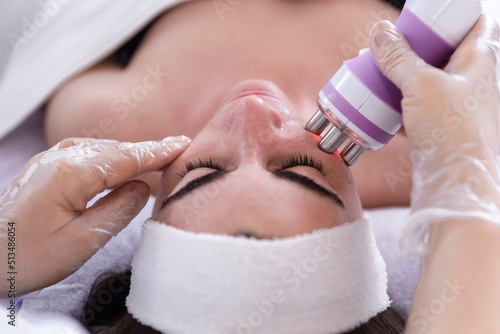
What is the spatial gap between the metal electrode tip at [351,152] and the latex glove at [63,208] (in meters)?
0.36

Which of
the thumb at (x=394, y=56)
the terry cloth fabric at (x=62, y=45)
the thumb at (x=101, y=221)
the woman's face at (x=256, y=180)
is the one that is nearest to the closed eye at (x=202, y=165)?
the woman's face at (x=256, y=180)

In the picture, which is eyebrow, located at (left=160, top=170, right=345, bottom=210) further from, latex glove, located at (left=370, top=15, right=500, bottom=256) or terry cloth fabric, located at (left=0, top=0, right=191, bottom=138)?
terry cloth fabric, located at (left=0, top=0, right=191, bottom=138)

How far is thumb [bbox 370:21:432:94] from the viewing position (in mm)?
790

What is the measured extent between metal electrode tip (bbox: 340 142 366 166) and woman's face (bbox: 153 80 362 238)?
0.5 inches

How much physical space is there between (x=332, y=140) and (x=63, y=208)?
0.52m

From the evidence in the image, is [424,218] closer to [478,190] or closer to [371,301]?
[478,190]

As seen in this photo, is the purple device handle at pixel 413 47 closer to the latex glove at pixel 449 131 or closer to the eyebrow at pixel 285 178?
the latex glove at pixel 449 131

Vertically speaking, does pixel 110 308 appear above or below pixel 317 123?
below

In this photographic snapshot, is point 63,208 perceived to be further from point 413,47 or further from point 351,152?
point 413,47

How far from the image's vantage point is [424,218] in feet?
2.40

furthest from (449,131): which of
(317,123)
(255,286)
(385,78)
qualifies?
(255,286)

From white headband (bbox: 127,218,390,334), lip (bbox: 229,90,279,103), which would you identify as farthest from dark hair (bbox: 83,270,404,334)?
lip (bbox: 229,90,279,103)

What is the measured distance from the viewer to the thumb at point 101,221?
0.94 meters

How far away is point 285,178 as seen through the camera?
0.91 metres
